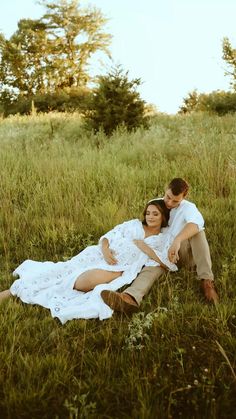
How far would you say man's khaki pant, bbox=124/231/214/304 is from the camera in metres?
3.63

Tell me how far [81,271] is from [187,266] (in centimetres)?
97

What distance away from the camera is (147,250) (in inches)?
159

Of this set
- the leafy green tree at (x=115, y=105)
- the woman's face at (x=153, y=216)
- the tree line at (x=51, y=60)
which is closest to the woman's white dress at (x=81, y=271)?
the woman's face at (x=153, y=216)

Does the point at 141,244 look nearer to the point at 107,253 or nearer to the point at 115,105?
the point at 107,253

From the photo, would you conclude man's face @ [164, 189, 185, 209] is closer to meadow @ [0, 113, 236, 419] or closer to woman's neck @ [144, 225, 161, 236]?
woman's neck @ [144, 225, 161, 236]

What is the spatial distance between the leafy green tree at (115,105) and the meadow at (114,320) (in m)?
3.06

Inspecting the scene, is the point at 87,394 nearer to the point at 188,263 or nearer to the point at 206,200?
the point at 188,263

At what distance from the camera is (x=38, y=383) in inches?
97.0

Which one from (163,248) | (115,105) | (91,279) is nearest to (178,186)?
(163,248)

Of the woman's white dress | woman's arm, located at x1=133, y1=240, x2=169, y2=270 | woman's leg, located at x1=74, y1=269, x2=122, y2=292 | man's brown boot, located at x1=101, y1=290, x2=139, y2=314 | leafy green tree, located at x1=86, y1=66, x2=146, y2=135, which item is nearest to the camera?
man's brown boot, located at x1=101, y1=290, x2=139, y2=314

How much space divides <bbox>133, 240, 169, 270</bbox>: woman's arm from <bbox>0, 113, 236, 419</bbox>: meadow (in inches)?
6.7

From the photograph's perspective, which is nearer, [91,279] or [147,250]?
[91,279]

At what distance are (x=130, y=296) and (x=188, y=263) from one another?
86 cm

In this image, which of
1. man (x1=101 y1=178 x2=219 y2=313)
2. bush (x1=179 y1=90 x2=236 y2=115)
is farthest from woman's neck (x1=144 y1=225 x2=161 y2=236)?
bush (x1=179 y1=90 x2=236 y2=115)
